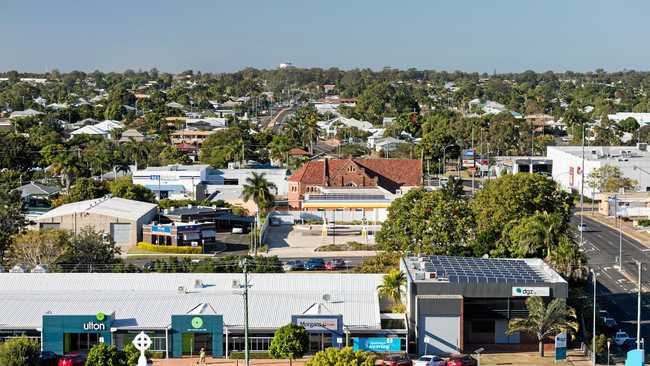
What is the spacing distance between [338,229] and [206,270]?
85.8ft

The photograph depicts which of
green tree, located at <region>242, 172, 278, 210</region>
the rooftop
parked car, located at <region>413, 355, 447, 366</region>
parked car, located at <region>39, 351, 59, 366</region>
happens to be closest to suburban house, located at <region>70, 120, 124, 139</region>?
green tree, located at <region>242, 172, 278, 210</region>

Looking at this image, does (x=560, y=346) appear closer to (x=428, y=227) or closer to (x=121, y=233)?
(x=428, y=227)

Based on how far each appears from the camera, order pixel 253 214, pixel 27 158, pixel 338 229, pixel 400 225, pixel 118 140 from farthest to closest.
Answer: pixel 118 140
pixel 27 158
pixel 253 214
pixel 338 229
pixel 400 225

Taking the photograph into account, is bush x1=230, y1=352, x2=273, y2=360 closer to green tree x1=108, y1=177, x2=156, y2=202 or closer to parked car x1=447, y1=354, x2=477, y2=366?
parked car x1=447, y1=354, x2=477, y2=366

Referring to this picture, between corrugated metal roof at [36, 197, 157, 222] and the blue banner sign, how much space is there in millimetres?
34780

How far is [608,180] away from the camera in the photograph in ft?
330

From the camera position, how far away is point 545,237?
58250 millimetres

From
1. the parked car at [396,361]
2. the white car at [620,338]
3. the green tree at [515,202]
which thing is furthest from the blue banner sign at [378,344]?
the green tree at [515,202]

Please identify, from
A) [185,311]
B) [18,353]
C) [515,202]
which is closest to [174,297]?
[185,311]

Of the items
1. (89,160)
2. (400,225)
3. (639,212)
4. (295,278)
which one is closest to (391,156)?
(89,160)

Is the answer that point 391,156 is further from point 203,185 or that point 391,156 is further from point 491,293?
point 491,293

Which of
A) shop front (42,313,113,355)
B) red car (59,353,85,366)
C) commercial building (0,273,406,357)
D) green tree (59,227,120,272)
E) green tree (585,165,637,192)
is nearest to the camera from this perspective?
red car (59,353,85,366)

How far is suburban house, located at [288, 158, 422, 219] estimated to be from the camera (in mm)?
89000

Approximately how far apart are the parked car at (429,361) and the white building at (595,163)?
6124cm
